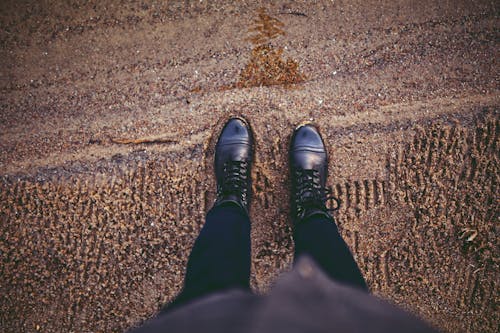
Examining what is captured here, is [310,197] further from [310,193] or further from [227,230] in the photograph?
[227,230]

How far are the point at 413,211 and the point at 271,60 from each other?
3.71 feet

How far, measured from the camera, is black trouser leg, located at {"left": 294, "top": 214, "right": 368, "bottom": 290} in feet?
4.70

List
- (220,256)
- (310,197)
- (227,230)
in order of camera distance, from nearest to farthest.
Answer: (220,256), (227,230), (310,197)

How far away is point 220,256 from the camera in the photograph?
1473 millimetres

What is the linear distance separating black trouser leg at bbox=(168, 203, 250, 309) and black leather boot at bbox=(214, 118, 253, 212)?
94mm

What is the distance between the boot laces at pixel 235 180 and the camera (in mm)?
1765

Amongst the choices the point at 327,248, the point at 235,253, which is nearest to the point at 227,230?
the point at 235,253

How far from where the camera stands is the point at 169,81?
6.15 feet

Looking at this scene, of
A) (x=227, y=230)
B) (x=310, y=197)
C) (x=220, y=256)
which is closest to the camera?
(x=220, y=256)

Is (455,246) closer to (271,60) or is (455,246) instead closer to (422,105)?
(422,105)

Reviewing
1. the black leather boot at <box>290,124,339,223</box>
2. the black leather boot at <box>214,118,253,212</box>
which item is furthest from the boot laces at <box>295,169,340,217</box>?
the black leather boot at <box>214,118,253,212</box>

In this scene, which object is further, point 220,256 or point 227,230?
point 227,230

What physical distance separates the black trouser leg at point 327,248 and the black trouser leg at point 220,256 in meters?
0.28

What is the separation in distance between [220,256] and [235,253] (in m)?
0.07
